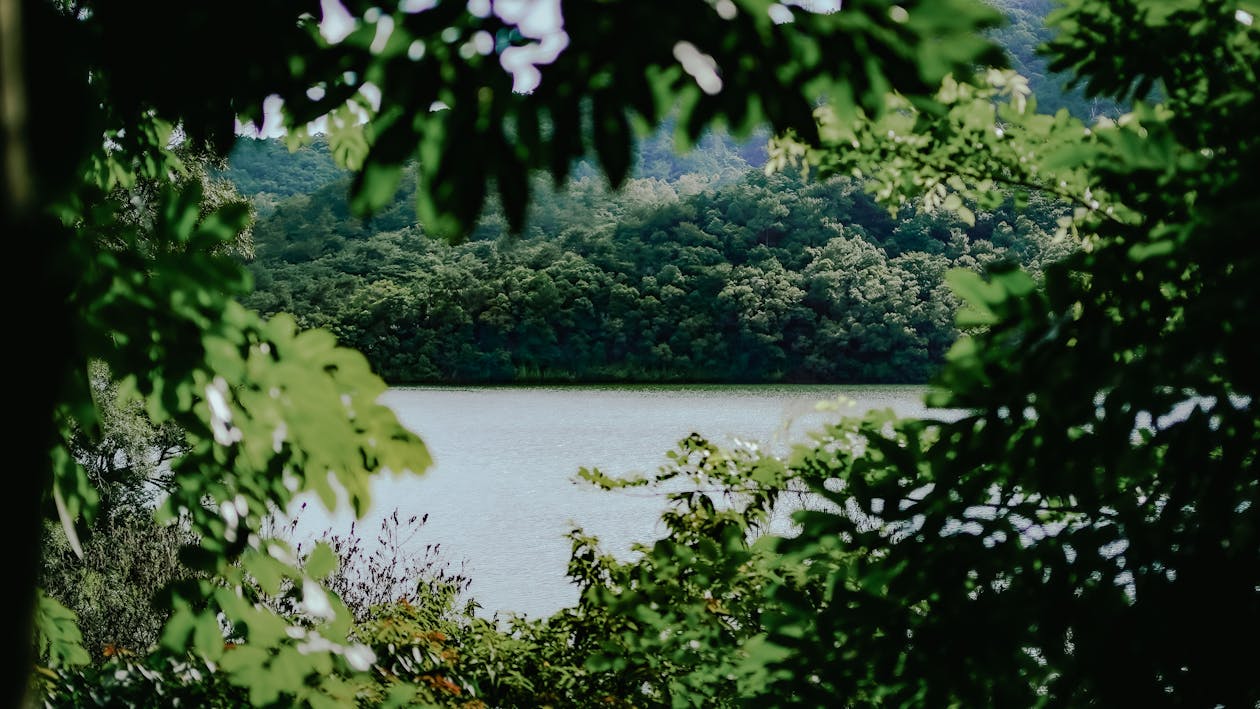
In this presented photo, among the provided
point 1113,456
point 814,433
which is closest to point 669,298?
point 814,433

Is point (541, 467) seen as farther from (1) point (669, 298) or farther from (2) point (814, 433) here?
(1) point (669, 298)

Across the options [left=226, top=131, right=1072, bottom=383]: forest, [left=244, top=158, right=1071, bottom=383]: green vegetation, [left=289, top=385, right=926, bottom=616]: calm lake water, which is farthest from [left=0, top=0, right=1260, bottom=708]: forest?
[left=244, top=158, right=1071, bottom=383]: green vegetation

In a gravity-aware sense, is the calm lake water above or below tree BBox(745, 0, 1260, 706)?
below

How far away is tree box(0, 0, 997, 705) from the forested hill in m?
41.0

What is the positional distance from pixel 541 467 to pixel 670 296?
81.9ft

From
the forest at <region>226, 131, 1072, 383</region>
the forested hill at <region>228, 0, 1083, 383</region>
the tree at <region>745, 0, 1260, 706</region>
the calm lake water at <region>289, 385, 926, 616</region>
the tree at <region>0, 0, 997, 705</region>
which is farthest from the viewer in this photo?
the forest at <region>226, 131, 1072, 383</region>

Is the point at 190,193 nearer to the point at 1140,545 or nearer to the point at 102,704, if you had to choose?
the point at 1140,545

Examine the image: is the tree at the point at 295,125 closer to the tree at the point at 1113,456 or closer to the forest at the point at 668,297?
the tree at the point at 1113,456

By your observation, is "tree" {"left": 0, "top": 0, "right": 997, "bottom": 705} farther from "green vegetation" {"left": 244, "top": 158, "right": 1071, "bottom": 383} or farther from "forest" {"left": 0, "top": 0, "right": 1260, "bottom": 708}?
"green vegetation" {"left": 244, "top": 158, "right": 1071, "bottom": 383}

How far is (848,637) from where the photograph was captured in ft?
6.66

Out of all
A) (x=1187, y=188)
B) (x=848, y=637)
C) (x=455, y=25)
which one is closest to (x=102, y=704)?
(x=848, y=637)

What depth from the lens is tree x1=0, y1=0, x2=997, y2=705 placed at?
107 centimetres

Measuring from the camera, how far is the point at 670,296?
45.6 metres

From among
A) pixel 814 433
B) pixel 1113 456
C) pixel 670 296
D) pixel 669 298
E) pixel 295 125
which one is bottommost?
pixel 814 433
